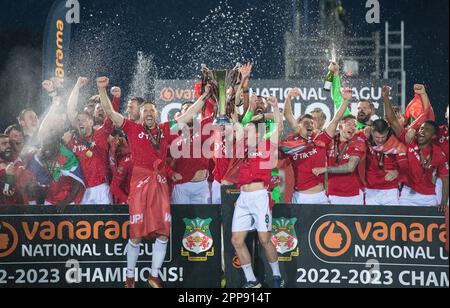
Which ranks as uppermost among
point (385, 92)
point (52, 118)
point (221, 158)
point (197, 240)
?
point (385, 92)

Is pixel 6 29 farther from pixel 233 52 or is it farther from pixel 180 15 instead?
pixel 233 52

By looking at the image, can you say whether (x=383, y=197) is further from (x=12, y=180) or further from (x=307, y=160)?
(x=12, y=180)

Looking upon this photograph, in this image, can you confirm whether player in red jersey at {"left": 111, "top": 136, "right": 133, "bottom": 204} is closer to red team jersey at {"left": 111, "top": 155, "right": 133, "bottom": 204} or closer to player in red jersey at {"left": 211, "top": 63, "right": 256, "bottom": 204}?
red team jersey at {"left": 111, "top": 155, "right": 133, "bottom": 204}

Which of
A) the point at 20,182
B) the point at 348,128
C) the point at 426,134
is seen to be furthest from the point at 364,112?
the point at 20,182

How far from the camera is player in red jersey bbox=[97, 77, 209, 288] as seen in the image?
723cm

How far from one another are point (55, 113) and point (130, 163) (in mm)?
899

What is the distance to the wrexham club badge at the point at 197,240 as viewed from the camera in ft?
24.2

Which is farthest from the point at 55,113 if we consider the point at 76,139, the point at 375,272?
the point at 375,272

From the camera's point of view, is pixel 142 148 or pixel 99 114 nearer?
pixel 142 148

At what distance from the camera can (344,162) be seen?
25.0 ft

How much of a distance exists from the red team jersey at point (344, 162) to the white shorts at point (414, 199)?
44cm

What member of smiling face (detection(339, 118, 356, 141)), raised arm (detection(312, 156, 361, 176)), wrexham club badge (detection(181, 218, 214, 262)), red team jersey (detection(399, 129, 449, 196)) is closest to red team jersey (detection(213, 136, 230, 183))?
wrexham club badge (detection(181, 218, 214, 262))

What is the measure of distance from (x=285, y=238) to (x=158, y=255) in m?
1.19

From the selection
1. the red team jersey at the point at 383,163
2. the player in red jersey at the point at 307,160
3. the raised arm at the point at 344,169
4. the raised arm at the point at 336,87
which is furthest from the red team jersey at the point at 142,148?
the red team jersey at the point at 383,163
